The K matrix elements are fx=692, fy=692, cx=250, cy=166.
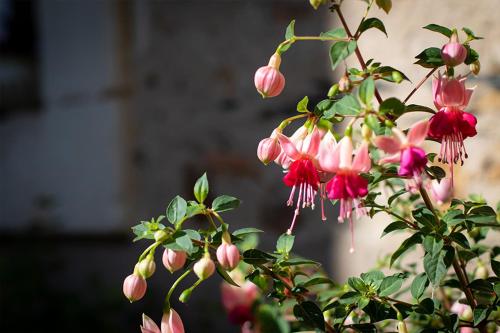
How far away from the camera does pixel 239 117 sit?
7.32ft

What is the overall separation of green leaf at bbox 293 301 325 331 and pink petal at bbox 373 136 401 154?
0.22 m

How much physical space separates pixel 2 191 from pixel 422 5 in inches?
78.4

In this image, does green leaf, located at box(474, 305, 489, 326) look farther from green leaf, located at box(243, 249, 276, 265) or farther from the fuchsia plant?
green leaf, located at box(243, 249, 276, 265)

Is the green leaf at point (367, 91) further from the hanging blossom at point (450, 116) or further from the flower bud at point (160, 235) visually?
the flower bud at point (160, 235)

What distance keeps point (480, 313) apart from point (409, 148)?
0.81 feet

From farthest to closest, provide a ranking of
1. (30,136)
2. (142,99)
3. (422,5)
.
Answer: (30,136) → (142,99) → (422,5)

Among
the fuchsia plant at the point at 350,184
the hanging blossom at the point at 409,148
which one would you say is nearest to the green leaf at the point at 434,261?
the fuchsia plant at the point at 350,184

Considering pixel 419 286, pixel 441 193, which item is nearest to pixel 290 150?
pixel 419 286

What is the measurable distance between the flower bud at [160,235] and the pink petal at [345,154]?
0.20 metres

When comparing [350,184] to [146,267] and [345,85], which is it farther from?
[146,267]

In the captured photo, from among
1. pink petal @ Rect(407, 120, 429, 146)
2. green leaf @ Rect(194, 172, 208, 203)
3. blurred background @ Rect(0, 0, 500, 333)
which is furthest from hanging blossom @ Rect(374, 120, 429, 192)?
blurred background @ Rect(0, 0, 500, 333)

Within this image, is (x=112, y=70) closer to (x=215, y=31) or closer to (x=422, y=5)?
(x=215, y=31)

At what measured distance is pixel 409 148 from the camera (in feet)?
2.14

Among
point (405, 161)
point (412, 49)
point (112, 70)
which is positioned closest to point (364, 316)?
point (405, 161)
